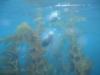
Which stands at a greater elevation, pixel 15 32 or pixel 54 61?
pixel 15 32

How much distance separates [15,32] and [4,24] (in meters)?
0.31

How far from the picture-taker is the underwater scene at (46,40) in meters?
4.21

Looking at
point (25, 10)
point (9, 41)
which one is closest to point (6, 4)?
point (25, 10)

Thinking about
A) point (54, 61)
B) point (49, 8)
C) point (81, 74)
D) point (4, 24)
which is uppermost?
point (49, 8)

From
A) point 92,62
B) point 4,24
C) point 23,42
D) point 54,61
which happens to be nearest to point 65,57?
point 54,61

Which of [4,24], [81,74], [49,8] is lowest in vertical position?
[81,74]

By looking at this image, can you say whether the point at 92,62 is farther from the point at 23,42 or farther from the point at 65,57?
the point at 23,42

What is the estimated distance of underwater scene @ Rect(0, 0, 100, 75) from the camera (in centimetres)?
421

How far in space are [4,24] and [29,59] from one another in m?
0.95

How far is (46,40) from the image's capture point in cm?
421

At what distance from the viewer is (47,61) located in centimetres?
421

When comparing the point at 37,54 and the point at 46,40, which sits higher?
the point at 46,40

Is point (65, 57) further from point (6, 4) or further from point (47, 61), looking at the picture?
point (6, 4)

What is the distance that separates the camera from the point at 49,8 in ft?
13.8
